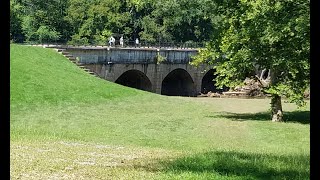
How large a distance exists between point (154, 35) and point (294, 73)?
50591 millimetres

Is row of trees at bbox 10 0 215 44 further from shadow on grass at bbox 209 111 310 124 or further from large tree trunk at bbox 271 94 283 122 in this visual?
large tree trunk at bbox 271 94 283 122

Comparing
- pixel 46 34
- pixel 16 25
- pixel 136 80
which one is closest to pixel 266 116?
pixel 136 80

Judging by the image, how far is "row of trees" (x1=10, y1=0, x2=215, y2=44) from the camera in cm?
6125

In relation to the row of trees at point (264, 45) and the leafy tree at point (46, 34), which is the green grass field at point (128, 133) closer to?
the row of trees at point (264, 45)

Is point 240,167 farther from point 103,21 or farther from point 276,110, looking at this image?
point 103,21

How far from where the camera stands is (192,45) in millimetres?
64500

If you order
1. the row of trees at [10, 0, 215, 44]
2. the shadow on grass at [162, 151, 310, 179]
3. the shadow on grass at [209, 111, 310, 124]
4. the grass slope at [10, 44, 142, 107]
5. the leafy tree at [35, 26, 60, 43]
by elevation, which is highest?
the row of trees at [10, 0, 215, 44]

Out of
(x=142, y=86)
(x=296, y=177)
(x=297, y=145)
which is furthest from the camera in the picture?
(x=142, y=86)

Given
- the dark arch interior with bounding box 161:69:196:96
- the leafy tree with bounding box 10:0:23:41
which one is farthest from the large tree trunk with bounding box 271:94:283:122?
the leafy tree with bounding box 10:0:23:41

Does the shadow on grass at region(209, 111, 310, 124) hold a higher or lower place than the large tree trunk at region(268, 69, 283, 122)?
lower

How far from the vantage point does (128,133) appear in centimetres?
1834
